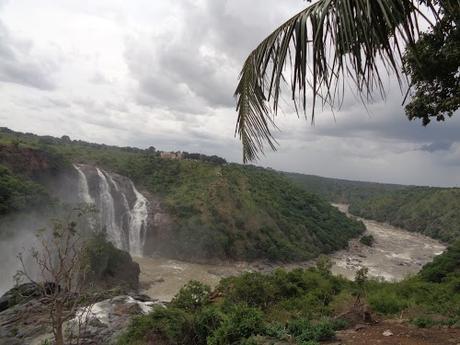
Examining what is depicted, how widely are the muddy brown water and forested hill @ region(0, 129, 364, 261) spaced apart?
6.00 ft

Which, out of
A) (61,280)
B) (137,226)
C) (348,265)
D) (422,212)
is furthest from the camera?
(422,212)

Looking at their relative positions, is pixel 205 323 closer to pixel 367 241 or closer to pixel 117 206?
pixel 117 206

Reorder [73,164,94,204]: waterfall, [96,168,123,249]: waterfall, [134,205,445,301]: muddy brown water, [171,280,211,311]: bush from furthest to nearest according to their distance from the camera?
1. [73,164,94,204]: waterfall
2. [96,168,123,249]: waterfall
3. [134,205,445,301]: muddy brown water
4. [171,280,211,311]: bush

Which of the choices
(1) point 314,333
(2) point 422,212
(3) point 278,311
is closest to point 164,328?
(3) point 278,311

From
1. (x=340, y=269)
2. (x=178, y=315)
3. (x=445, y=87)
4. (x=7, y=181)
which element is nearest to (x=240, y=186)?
(x=340, y=269)

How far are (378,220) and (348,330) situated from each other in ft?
277

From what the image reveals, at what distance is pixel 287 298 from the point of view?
15688mm

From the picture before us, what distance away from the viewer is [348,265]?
44750 millimetres

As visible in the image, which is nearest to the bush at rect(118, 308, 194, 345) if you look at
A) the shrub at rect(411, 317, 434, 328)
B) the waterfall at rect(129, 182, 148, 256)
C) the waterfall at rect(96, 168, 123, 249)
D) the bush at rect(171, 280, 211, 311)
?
the bush at rect(171, 280, 211, 311)

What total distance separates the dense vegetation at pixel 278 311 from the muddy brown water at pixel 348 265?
558 inches

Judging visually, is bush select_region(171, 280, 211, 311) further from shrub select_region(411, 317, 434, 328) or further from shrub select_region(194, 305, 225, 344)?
shrub select_region(411, 317, 434, 328)

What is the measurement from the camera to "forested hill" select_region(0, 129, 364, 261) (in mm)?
41531

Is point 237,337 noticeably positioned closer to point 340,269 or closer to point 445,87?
point 445,87

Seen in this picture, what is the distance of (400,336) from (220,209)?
140 ft
